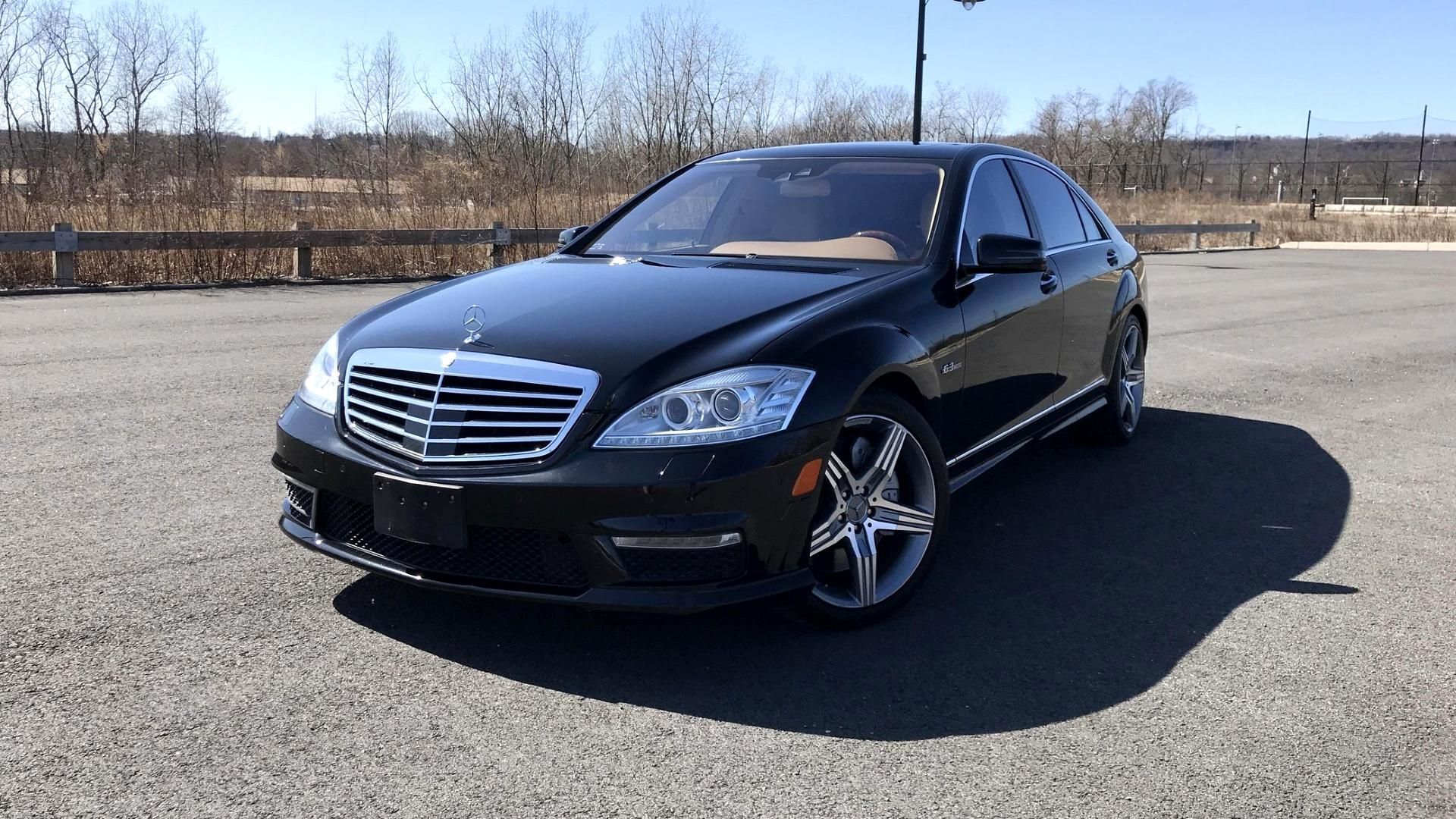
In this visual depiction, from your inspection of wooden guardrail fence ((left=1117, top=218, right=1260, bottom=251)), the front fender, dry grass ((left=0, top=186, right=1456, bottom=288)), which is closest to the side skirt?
the front fender

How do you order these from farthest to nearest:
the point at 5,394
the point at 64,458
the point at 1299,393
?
the point at 1299,393 → the point at 5,394 → the point at 64,458

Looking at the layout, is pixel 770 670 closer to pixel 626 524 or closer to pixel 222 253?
pixel 626 524

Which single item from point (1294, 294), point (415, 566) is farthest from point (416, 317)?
point (1294, 294)

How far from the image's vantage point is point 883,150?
5219mm

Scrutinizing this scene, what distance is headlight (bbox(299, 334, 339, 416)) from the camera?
12.3 feet

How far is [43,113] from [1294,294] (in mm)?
39175

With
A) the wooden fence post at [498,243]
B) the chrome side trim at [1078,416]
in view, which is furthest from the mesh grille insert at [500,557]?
the wooden fence post at [498,243]

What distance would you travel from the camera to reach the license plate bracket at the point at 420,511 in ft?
10.7

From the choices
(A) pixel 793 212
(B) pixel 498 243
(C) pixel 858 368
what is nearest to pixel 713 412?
(C) pixel 858 368

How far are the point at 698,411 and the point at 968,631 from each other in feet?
4.07

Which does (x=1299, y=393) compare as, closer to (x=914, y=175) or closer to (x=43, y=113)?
(x=914, y=175)

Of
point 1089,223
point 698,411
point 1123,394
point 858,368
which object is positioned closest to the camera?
point 698,411

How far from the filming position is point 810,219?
16.1 feet

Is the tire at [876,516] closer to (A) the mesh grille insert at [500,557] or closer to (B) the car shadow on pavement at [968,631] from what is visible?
(B) the car shadow on pavement at [968,631]
